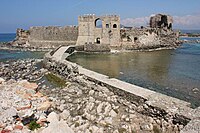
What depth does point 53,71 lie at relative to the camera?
16812 mm

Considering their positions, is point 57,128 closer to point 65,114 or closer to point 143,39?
point 65,114

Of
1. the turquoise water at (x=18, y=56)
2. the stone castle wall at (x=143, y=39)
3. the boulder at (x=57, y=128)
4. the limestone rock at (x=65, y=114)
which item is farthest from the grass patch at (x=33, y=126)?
the stone castle wall at (x=143, y=39)

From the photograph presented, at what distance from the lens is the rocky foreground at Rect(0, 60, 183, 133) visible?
23.3 feet

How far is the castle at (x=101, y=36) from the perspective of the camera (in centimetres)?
2944

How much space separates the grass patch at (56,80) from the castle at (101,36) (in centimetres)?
1389

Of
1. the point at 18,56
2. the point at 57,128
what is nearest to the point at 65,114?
the point at 57,128

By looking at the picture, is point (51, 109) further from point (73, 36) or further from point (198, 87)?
point (73, 36)

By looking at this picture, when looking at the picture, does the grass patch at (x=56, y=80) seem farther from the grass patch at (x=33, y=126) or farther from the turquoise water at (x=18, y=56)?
the turquoise water at (x=18, y=56)

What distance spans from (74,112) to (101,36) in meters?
22.2

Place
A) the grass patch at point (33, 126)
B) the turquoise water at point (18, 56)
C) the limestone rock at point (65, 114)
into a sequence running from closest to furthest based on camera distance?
the grass patch at point (33, 126) < the limestone rock at point (65, 114) < the turquoise water at point (18, 56)

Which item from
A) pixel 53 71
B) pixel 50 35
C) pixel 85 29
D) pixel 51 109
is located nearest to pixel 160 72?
pixel 53 71

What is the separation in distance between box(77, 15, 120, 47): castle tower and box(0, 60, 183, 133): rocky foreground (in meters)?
18.4

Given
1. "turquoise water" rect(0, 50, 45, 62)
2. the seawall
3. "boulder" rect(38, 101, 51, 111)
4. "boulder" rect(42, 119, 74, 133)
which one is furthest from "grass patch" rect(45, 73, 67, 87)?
"turquoise water" rect(0, 50, 45, 62)

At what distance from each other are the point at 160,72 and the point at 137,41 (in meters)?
15.4
